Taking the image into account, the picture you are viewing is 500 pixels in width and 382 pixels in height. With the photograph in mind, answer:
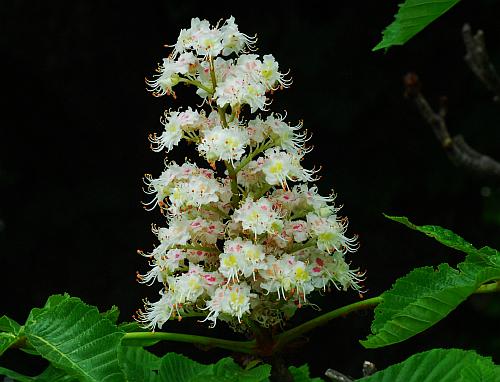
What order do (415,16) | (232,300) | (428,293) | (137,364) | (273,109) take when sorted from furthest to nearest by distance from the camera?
(273,109), (415,16), (137,364), (232,300), (428,293)

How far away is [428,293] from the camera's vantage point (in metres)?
1.68

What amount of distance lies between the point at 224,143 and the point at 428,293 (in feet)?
1.74

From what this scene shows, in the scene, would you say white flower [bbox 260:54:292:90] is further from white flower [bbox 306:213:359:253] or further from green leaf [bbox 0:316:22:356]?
green leaf [bbox 0:316:22:356]

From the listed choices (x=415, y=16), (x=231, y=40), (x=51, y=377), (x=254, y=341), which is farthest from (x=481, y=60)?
(x=51, y=377)

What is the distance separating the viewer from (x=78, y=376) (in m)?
1.61

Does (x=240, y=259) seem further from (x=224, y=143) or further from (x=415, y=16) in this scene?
(x=415, y=16)

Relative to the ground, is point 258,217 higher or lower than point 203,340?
higher

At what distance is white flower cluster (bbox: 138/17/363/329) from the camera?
181cm

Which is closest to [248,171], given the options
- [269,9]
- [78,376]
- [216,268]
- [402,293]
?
[216,268]

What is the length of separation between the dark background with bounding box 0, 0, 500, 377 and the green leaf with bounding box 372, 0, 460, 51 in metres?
3.58

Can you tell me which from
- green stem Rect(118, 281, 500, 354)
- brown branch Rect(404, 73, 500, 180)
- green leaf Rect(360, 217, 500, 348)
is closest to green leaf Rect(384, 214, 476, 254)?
green leaf Rect(360, 217, 500, 348)

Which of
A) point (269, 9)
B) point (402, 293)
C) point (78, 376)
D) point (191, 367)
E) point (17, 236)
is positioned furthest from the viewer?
point (17, 236)

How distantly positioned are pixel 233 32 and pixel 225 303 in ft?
2.10

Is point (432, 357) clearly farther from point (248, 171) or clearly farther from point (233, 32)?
point (233, 32)
